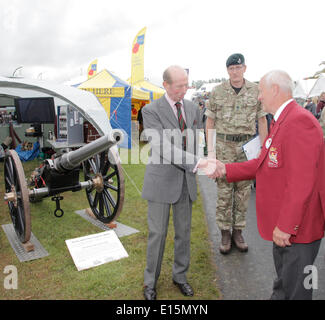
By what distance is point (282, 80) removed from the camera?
1.80 meters

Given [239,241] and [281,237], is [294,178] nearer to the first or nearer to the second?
[281,237]

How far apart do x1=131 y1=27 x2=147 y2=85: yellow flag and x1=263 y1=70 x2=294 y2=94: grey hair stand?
1454 centimetres

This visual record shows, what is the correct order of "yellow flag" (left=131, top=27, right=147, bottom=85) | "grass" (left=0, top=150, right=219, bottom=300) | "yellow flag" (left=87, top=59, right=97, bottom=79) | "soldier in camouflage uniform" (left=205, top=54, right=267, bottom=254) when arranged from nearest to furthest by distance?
"grass" (left=0, top=150, right=219, bottom=300), "soldier in camouflage uniform" (left=205, top=54, right=267, bottom=254), "yellow flag" (left=131, top=27, right=147, bottom=85), "yellow flag" (left=87, top=59, right=97, bottom=79)

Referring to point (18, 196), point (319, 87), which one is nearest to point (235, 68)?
point (18, 196)

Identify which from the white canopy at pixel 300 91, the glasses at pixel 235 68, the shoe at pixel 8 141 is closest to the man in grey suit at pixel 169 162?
the glasses at pixel 235 68

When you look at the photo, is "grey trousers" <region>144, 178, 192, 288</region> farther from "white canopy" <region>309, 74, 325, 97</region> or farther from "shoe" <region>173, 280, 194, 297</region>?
"white canopy" <region>309, 74, 325, 97</region>

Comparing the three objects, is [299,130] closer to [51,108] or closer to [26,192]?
[26,192]

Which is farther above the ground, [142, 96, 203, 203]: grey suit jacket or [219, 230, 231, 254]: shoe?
[142, 96, 203, 203]: grey suit jacket

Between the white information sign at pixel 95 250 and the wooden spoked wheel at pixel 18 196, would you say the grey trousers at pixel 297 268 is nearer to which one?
the white information sign at pixel 95 250

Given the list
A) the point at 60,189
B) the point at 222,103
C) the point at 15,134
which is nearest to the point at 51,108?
the point at 15,134

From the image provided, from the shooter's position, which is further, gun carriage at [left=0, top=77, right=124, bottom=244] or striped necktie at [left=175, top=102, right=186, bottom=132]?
gun carriage at [left=0, top=77, right=124, bottom=244]

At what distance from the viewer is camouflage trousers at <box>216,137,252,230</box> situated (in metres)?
3.53

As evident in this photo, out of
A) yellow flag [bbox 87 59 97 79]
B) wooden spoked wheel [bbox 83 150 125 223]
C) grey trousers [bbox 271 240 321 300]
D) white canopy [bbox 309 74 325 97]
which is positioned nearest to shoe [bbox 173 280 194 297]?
grey trousers [bbox 271 240 321 300]

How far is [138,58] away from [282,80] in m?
14.8
